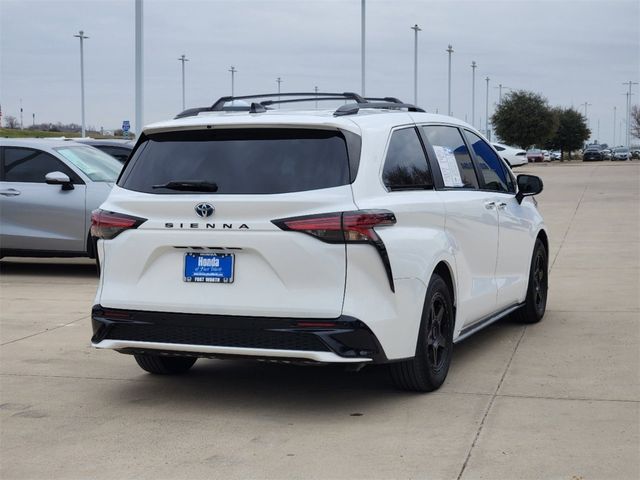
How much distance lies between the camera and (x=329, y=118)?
595 cm

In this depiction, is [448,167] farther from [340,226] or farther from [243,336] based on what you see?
[243,336]

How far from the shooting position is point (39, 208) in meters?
12.6

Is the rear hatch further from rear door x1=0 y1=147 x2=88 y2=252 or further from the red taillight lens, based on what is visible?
rear door x1=0 y1=147 x2=88 y2=252

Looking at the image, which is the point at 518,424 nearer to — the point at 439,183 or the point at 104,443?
the point at 439,183

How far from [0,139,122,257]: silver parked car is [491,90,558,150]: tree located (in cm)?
7687

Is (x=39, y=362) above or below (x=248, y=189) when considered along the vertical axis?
below

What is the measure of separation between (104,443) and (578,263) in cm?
890

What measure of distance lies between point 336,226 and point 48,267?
907cm

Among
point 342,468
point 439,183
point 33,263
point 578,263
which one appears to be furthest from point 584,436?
point 33,263

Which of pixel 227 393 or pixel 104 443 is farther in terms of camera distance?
pixel 227 393

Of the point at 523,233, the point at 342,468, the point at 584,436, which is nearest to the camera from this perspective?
the point at 342,468

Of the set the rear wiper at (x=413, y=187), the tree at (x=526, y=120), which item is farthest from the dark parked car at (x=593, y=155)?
the rear wiper at (x=413, y=187)

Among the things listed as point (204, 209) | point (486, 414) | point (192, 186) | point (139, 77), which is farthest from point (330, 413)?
point (139, 77)

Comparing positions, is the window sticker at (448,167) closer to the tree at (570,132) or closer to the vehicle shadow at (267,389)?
the vehicle shadow at (267,389)
